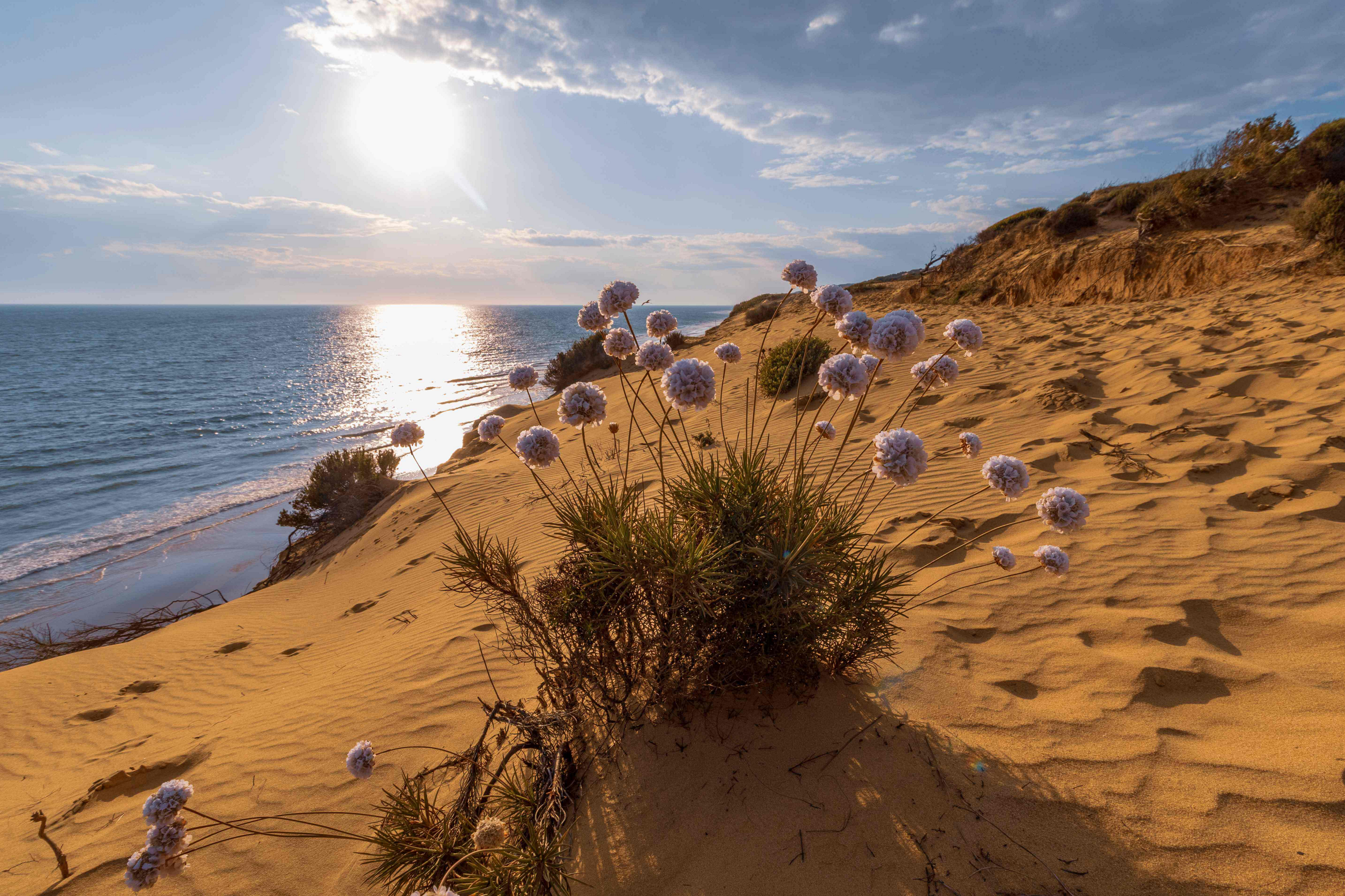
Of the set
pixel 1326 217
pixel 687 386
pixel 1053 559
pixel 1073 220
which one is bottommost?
pixel 1053 559

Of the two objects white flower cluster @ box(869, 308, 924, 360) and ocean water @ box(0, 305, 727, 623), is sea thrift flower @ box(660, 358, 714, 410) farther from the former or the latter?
ocean water @ box(0, 305, 727, 623)

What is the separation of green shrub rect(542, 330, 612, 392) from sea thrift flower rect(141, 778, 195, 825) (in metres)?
19.8

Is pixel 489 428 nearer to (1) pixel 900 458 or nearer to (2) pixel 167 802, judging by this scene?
(2) pixel 167 802

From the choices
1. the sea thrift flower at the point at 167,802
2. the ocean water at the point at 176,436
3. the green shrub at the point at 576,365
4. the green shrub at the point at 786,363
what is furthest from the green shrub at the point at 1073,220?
the sea thrift flower at the point at 167,802

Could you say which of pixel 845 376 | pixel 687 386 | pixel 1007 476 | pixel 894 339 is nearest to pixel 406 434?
pixel 687 386

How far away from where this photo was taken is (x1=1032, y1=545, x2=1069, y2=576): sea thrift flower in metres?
2.67

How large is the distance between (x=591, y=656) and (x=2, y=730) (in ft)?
21.4

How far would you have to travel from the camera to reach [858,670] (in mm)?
2781

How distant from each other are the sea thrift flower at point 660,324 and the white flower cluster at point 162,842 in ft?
10.2

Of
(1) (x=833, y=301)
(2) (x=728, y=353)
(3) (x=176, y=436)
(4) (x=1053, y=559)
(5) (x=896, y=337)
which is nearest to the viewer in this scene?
(5) (x=896, y=337)

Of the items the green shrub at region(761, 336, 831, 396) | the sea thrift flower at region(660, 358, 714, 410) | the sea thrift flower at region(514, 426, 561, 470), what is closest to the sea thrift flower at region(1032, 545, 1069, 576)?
the sea thrift flower at region(660, 358, 714, 410)

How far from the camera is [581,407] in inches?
107

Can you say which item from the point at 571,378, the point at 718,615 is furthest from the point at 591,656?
the point at 571,378

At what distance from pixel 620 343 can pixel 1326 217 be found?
15433 mm
